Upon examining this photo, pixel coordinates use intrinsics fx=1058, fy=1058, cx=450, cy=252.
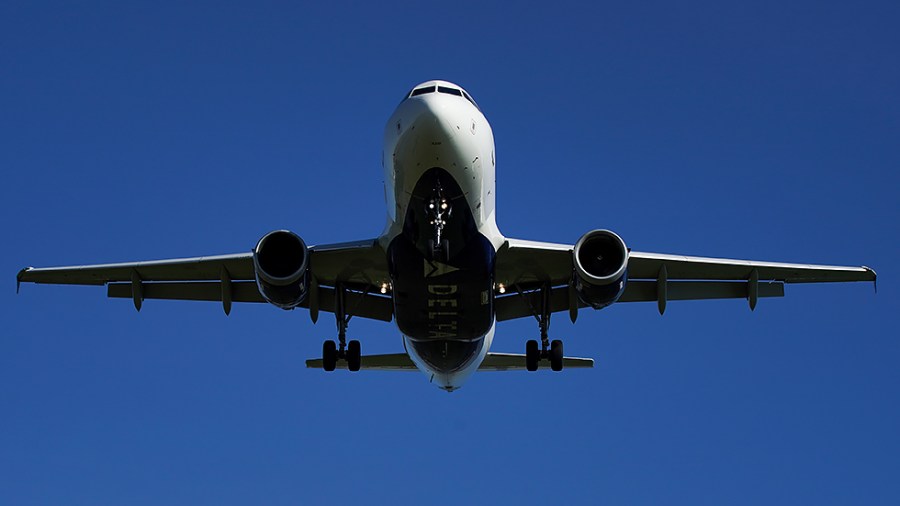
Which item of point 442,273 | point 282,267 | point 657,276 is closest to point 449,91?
point 442,273

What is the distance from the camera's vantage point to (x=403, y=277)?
856 inches

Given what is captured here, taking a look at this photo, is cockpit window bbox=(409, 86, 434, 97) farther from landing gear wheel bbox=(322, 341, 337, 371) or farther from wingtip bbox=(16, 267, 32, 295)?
wingtip bbox=(16, 267, 32, 295)

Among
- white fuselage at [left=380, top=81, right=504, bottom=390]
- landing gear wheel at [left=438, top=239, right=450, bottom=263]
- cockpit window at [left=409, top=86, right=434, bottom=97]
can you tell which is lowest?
landing gear wheel at [left=438, top=239, right=450, bottom=263]

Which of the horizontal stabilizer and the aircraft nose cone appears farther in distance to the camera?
the horizontal stabilizer

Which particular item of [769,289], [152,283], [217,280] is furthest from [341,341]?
[769,289]

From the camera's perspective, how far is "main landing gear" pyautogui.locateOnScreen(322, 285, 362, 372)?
24.7 metres

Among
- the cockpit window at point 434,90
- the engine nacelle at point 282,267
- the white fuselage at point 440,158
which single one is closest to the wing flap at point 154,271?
the engine nacelle at point 282,267

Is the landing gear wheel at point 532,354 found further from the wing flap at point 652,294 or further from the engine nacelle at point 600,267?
the engine nacelle at point 600,267

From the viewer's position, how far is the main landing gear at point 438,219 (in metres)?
20.1

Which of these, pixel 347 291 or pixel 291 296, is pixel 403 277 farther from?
pixel 347 291

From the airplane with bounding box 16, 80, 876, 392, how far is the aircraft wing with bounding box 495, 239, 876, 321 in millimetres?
30

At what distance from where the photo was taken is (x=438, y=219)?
20422 mm

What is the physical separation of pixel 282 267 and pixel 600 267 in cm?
Result: 658

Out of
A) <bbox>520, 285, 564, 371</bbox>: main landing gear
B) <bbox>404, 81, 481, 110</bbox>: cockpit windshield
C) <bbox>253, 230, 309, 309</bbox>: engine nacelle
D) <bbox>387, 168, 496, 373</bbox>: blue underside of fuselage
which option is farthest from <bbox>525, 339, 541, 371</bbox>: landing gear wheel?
<bbox>404, 81, 481, 110</bbox>: cockpit windshield
